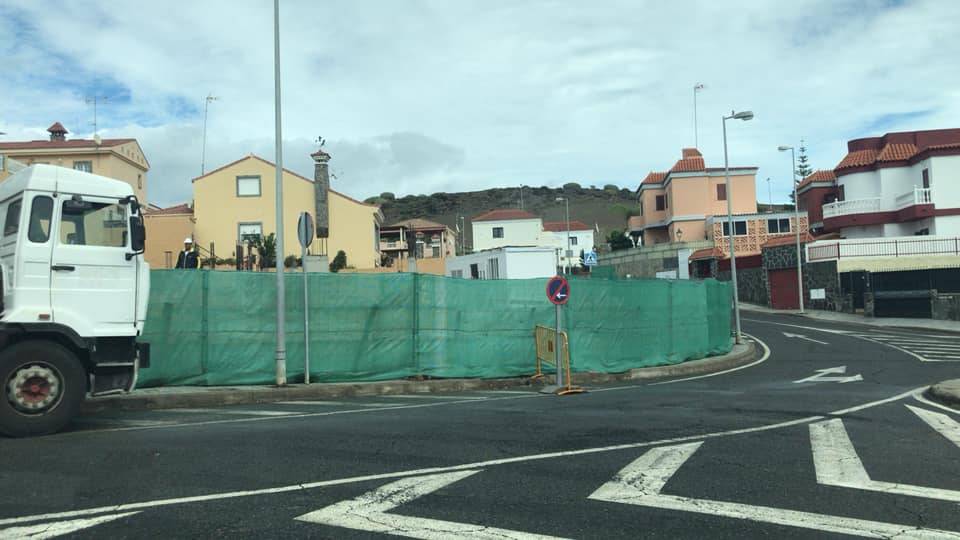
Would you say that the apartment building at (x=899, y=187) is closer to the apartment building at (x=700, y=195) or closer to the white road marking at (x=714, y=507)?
the apartment building at (x=700, y=195)

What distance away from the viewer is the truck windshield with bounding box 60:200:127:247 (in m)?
8.82

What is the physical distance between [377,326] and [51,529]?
9518 mm

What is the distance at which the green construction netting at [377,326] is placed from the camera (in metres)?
12.7

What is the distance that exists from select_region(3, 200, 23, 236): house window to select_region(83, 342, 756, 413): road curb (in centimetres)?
289

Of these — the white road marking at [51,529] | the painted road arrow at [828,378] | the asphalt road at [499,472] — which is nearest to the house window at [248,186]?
the painted road arrow at [828,378]

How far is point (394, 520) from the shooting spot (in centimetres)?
483

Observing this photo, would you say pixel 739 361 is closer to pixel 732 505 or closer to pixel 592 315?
pixel 592 315

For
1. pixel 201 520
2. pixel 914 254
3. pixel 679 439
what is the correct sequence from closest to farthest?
pixel 201 520 → pixel 679 439 → pixel 914 254

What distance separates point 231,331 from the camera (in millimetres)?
13094

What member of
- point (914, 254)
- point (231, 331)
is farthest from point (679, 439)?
point (914, 254)

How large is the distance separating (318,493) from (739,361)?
55.4 ft

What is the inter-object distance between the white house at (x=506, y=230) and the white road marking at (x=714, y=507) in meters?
74.3

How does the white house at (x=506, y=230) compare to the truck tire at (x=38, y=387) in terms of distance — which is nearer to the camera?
the truck tire at (x=38, y=387)

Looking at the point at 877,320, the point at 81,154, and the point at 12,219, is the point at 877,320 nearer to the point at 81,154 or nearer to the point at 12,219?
the point at 12,219
